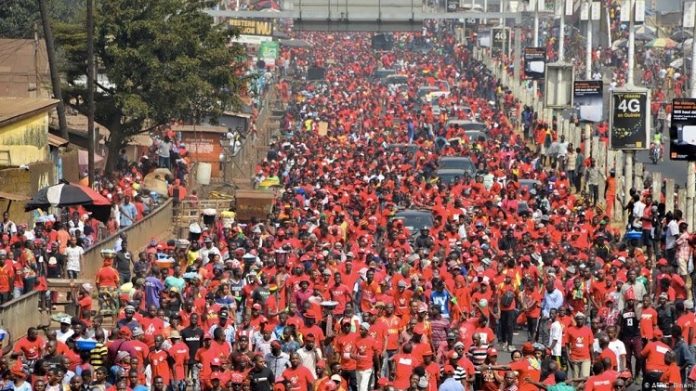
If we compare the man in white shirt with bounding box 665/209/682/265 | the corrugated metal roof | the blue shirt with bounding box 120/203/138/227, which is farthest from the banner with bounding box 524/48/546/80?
the man in white shirt with bounding box 665/209/682/265

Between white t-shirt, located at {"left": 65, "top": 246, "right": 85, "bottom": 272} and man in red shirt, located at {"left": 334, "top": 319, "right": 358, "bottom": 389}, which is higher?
man in red shirt, located at {"left": 334, "top": 319, "right": 358, "bottom": 389}

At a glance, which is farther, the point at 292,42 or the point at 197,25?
the point at 292,42

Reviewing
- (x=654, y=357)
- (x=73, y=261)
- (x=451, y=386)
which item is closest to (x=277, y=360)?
(x=451, y=386)

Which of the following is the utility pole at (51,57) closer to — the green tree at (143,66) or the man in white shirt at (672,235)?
the green tree at (143,66)

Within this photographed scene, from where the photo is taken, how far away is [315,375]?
23.0 m

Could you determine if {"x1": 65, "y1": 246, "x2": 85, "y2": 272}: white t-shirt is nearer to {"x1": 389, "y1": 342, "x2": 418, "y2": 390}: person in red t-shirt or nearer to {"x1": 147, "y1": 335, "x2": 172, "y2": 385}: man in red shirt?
{"x1": 147, "y1": 335, "x2": 172, "y2": 385}: man in red shirt

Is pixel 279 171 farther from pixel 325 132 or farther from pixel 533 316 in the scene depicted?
pixel 533 316

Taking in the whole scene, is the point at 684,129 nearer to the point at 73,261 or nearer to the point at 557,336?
the point at 73,261

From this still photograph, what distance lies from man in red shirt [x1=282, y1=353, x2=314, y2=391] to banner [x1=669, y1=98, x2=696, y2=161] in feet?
49.0

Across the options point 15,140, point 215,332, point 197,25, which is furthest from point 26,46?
point 215,332

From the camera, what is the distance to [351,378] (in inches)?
959

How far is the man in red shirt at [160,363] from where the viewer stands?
23484mm

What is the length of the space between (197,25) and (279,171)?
5.32m

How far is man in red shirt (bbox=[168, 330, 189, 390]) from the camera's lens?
23.8m
